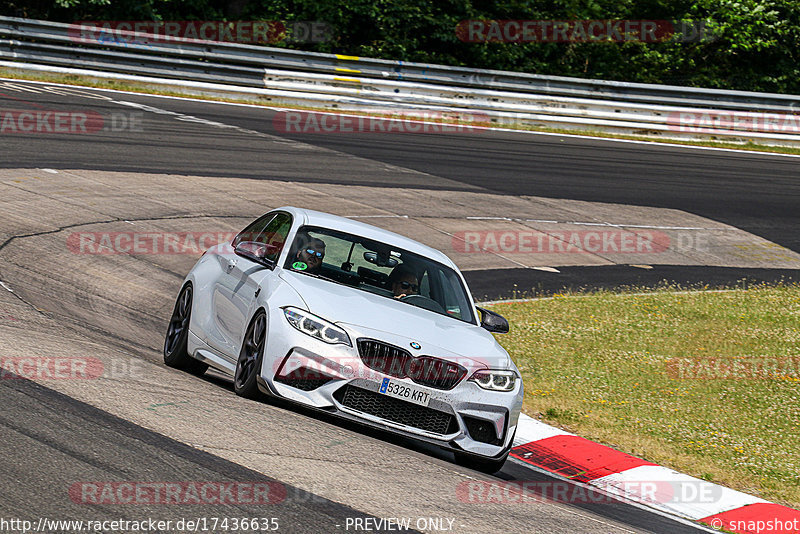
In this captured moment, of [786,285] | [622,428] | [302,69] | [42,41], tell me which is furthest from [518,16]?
[622,428]

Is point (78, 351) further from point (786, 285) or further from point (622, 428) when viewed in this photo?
point (786, 285)

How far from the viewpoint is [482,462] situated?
7.40 meters

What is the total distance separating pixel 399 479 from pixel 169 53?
73.8ft

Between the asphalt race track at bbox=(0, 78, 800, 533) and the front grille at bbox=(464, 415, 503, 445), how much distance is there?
0.29 m

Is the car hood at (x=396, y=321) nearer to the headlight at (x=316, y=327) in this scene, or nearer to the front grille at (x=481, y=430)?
the headlight at (x=316, y=327)

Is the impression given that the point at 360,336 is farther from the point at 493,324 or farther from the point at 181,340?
the point at 181,340

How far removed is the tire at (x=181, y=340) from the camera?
8.80 meters

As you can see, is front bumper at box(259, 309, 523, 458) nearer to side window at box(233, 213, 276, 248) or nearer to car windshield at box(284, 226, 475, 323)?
car windshield at box(284, 226, 475, 323)

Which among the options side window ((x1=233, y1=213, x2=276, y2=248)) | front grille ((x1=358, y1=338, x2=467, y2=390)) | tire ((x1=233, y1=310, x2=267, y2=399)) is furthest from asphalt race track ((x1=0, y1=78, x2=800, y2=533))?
side window ((x1=233, y1=213, x2=276, y2=248))

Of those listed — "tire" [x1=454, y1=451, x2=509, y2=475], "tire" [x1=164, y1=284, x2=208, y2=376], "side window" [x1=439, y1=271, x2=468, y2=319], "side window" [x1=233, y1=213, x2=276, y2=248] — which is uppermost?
"side window" [x1=233, y1=213, x2=276, y2=248]

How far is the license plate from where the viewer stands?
22.8ft

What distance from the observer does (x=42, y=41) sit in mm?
26609

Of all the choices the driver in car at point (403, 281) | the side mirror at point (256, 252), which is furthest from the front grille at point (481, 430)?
the side mirror at point (256, 252)

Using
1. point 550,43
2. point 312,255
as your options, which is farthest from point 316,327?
point 550,43
